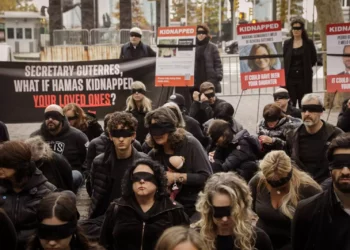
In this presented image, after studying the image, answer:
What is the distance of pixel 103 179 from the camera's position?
642 cm

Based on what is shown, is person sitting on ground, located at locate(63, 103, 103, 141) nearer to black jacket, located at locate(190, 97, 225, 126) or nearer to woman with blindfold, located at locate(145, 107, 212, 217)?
black jacket, located at locate(190, 97, 225, 126)

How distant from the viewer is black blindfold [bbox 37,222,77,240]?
14.4 ft

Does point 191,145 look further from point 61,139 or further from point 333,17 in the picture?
point 333,17

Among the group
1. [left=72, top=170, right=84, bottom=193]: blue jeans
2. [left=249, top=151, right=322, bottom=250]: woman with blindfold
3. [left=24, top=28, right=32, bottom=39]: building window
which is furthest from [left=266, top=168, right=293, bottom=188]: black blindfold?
[left=24, top=28, right=32, bottom=39]: building window

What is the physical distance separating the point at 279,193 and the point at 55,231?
2240 millimetres

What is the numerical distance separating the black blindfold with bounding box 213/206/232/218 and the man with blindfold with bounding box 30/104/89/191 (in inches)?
146

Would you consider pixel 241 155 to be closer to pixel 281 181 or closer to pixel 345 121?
pixel 345 121

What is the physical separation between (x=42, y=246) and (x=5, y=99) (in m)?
10.1

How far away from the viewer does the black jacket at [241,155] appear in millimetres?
7891

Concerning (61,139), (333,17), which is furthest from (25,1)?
(61,139)

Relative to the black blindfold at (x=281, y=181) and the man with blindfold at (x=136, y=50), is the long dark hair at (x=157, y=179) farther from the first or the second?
the man with blindfold at (x=136, y=50)

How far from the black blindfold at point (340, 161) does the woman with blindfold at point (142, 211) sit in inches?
46.0

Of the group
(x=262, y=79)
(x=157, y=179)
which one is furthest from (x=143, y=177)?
(x=262, y=79)

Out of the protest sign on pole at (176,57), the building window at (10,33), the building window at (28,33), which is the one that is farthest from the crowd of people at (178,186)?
the building window at (10,33)
